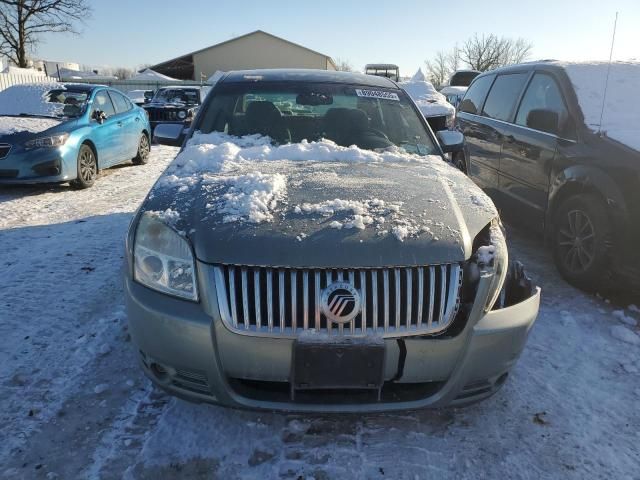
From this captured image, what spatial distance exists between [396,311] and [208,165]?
1523 millimetres

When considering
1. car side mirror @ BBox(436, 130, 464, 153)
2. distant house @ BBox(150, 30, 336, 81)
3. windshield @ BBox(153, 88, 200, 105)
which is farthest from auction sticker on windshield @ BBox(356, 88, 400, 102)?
distant house @ BBox(150, 30, 336, 81)

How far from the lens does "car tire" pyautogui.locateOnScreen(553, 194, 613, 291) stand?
374 cm

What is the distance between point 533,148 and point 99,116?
6.55m

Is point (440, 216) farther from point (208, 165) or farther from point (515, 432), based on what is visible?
point (208, 165)

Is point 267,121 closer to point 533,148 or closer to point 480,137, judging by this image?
point 533,148

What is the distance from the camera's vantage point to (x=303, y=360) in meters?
1.92

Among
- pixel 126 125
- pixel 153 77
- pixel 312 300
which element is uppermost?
pixel 153 77

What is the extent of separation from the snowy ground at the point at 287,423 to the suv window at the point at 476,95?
347 centimetres

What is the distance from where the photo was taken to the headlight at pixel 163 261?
2059mm

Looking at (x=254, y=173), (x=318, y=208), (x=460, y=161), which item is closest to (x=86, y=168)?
(x=460, y=161)

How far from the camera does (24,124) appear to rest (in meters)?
7.00

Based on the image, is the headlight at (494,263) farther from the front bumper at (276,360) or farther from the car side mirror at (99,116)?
the car side mirror at (99,116)

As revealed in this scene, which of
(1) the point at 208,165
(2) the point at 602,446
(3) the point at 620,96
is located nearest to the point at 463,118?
(3) the point at 620,96

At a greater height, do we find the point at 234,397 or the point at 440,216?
the point at 440,216
